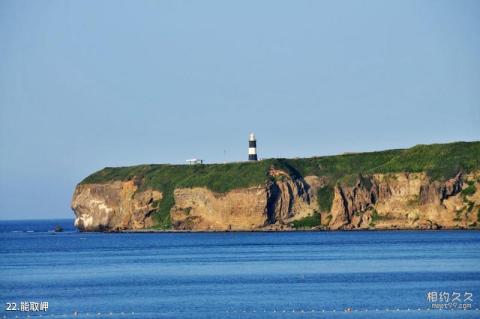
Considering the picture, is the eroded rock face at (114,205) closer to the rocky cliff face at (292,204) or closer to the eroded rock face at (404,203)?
the rocky cliff face at (292,204)

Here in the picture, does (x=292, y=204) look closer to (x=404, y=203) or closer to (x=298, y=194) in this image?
(x=298, y=194)

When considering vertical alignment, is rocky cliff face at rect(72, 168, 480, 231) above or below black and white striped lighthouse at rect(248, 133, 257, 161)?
below

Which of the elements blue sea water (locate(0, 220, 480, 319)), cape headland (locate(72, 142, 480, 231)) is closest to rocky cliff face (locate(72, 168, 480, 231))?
cape headland (locate(72, 142, 480, 231))

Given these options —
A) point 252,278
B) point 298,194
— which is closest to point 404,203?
point 298,194

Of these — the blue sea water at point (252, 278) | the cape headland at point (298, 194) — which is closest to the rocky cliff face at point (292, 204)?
the cape headland at point (298, 194)

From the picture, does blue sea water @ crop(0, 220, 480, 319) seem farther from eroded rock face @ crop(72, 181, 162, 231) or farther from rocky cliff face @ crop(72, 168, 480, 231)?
eroded rock face @ crop(72, 181, 162, 231)

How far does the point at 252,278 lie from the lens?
237 feet

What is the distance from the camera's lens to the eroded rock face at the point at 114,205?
160 m

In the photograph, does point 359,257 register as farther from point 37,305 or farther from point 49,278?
point 37,305

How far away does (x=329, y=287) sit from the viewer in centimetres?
6488

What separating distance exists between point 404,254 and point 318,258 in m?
6.98

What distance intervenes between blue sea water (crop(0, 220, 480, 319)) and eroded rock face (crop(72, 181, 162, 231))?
41640 mm

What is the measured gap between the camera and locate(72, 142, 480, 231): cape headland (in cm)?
13600

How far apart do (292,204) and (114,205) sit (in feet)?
95.7
